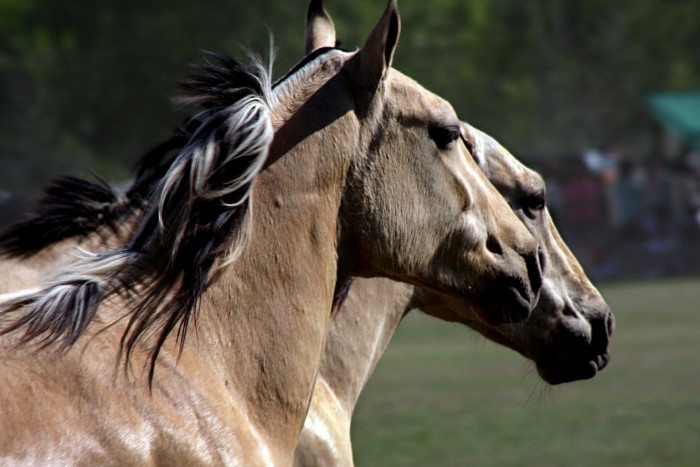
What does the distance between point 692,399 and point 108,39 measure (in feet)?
94.4

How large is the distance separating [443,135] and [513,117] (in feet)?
139

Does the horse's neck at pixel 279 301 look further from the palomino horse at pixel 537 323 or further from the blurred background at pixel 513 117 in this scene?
the palomino horse at pixel 537 323

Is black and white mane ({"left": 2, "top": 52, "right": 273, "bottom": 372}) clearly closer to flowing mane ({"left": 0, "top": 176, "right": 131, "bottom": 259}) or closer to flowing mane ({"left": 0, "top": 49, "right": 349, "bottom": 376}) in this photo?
flowing mane ({"left": 0, "top": 49, "right": 349, "bottom": 376})

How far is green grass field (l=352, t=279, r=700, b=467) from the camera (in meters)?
9.53

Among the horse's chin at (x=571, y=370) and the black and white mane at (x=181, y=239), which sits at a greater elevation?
the black and white mane at (x=181, y=239)

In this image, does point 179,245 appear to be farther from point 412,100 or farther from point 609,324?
point 609,324

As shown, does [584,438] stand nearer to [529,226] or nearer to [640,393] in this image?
[640,393]

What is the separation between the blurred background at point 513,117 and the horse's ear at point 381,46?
820mm

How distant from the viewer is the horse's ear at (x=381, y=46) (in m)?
2.98

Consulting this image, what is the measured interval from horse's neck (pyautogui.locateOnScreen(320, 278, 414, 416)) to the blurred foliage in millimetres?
22748

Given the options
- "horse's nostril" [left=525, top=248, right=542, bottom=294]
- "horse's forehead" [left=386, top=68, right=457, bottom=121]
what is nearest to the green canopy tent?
"horse's nostril" [left=525, top=248, right=542, bottom=294]

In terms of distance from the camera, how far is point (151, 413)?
2795mm

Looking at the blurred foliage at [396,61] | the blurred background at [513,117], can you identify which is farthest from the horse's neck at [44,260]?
the blurred foliage at [396,61]

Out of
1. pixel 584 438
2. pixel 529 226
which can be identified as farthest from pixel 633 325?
pixel 529 226
